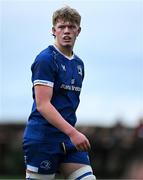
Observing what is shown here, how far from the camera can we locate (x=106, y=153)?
25672 mm

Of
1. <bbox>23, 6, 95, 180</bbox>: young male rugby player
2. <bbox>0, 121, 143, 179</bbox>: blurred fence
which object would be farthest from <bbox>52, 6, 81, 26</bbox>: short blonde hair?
<bbox>0, 121, 143, 179</bbox>: blurred fence

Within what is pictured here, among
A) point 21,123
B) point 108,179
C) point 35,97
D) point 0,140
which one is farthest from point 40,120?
point 21,123

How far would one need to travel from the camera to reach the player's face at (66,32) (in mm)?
9646

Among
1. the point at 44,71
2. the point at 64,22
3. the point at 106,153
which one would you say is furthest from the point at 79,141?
the point at 106,153

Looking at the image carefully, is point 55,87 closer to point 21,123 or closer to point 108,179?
point 108,179

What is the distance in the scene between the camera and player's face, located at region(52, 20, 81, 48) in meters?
9.65

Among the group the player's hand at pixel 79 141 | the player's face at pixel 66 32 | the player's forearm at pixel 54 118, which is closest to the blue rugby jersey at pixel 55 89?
the player's face at pixel 66 32

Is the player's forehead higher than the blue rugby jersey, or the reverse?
the player's forehead

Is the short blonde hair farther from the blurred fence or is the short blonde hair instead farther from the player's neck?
the blurred fence

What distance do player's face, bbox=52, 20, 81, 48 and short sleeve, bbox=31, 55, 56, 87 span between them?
0.23m

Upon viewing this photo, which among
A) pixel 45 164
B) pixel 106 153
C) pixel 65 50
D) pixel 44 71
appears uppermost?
pixel 65 50

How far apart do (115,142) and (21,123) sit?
599 cm

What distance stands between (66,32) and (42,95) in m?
0.70

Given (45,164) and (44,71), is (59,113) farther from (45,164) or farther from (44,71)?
(45,164)
